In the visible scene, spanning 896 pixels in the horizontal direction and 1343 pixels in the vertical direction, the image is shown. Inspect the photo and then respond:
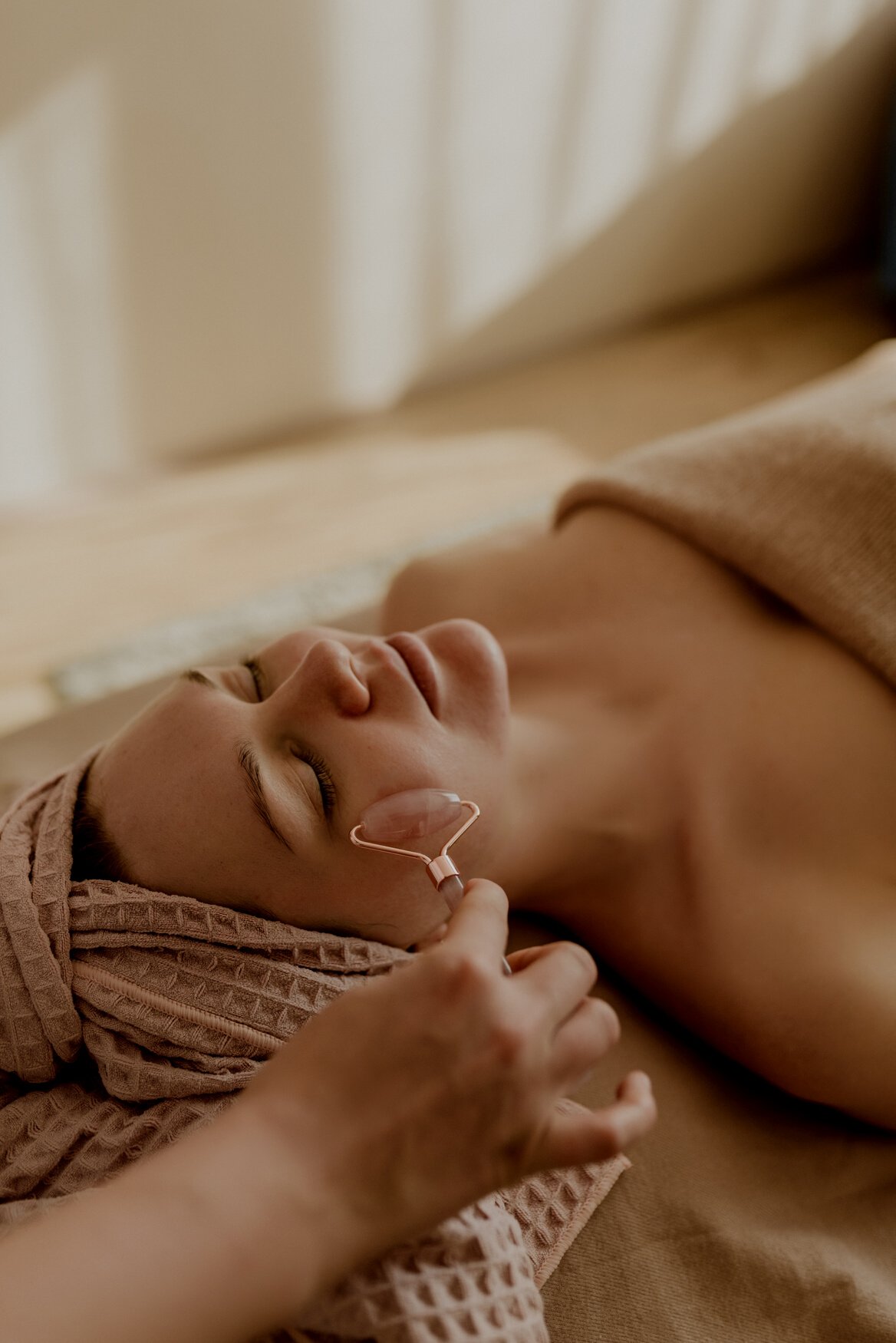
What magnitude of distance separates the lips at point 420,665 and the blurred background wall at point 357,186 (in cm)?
166

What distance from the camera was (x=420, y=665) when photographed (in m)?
1.22

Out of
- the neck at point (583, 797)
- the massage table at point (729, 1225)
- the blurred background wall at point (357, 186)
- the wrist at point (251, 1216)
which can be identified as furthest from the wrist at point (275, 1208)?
the blurred background wall at point (357, 186)

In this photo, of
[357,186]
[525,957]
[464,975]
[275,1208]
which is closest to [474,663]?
[525,957]

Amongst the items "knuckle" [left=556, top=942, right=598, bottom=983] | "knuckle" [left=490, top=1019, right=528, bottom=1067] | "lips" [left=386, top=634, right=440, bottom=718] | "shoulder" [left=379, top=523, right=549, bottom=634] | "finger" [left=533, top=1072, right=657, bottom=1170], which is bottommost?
"shoulder" [left=379, top=523, right=549, bottom=634]

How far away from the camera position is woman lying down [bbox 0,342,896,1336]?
1.11 m

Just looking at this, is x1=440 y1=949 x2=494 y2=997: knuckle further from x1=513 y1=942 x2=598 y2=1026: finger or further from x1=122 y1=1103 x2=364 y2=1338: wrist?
x1=122 y1=1103 x2=364 y2=1338: wrist

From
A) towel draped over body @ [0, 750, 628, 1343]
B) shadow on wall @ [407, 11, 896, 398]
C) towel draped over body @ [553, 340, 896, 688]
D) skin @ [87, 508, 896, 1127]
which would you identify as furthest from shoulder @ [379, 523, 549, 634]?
shadow on wall @ [407, 11, 896, 398]

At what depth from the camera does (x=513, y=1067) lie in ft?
2.39

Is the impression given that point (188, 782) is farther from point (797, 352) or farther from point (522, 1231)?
point (797, 352)

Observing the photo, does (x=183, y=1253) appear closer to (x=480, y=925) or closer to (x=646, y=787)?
(x=480, y=925)

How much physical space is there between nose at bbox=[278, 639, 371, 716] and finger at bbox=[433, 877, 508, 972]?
0.34 meters

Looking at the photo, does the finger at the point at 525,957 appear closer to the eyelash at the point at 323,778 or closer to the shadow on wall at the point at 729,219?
the eyelash at the point at 323,778

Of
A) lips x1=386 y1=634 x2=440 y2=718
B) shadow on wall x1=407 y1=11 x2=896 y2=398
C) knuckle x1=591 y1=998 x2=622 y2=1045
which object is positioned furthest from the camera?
shadow on wall x1=407 y1=11 x2=896 y2=398

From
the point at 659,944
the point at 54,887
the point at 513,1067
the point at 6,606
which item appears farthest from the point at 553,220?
the point at 513,1067
